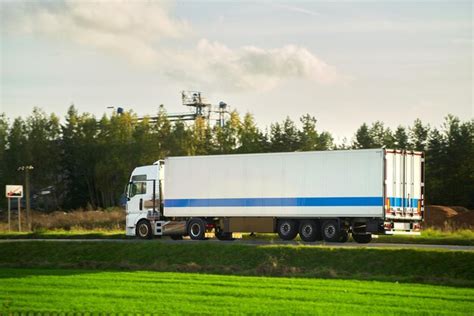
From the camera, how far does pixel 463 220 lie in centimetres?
5294

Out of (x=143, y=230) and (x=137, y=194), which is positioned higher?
(x=137, y=194)

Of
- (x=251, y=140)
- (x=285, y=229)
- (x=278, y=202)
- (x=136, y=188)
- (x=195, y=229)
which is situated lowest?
(x=195, y=229)

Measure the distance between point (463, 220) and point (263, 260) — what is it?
84.0 feet

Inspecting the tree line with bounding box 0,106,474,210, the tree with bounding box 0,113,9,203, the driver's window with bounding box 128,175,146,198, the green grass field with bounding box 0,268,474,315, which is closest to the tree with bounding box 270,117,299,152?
the tree line with bounding box 0,106,474,210

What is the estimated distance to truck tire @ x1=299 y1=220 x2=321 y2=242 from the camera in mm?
36719

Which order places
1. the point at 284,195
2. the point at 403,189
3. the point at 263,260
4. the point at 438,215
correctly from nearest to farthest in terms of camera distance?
the point at 263,260 < the point at 403,189 < the point at 284,195 < the point at 438,215

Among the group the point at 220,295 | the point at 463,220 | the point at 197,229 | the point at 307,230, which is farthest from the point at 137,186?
the point at 463,220

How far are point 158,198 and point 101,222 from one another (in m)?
20.8

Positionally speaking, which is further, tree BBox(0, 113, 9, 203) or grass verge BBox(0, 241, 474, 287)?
tree BBox(0, 113, 9, 203)

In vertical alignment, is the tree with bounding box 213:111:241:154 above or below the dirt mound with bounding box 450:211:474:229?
above

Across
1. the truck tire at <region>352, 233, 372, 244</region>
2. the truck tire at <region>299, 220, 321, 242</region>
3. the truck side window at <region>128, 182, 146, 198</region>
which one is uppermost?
the truck side window at <region>128, 182, 146, 198</region>

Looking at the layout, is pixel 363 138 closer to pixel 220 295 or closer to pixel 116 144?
pixel 116 144

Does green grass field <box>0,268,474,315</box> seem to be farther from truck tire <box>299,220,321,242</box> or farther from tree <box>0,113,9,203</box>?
tree <box>0,113,9,203</box>

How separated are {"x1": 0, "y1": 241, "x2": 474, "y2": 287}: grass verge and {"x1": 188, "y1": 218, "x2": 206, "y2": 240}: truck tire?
12.5 feet
